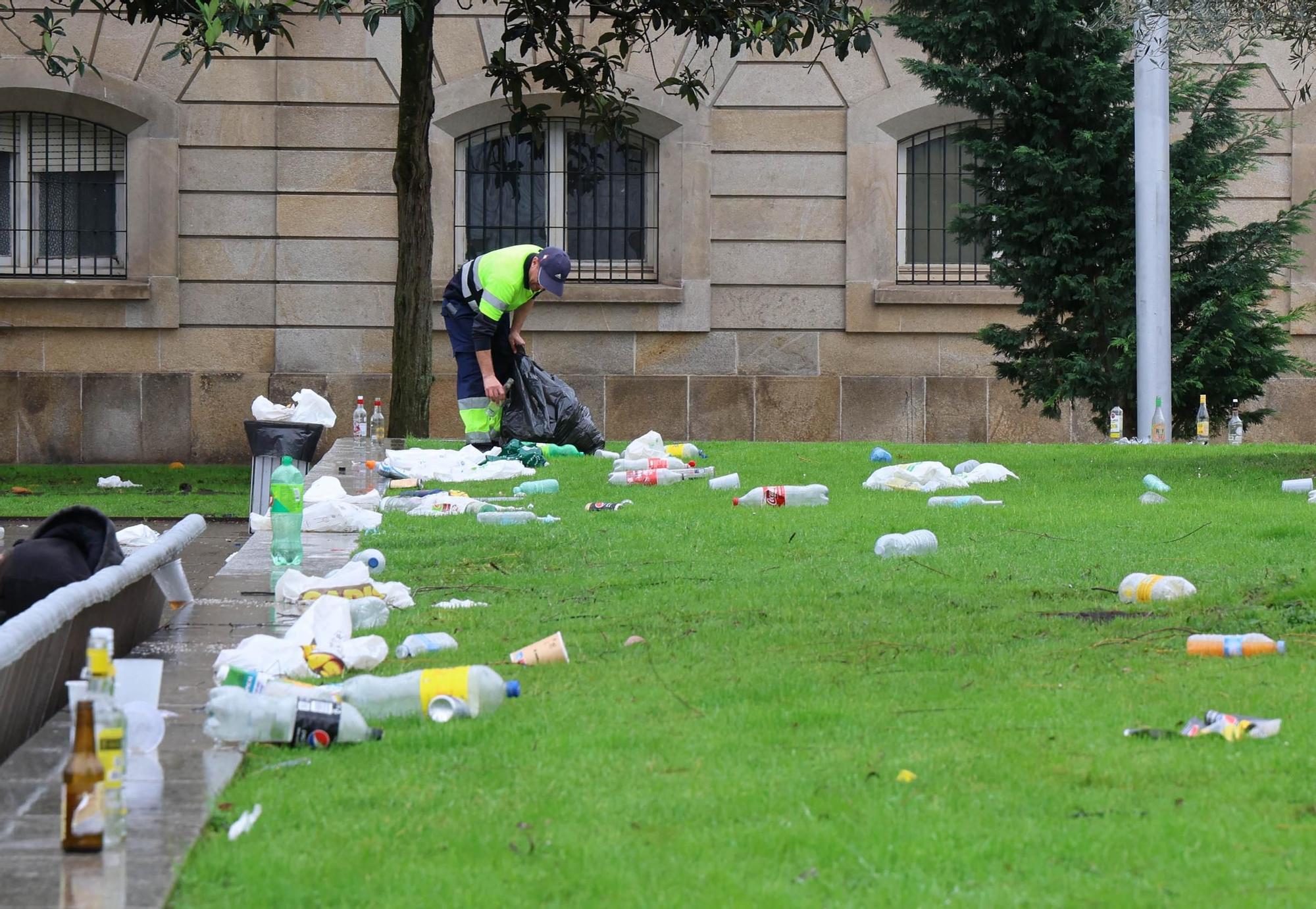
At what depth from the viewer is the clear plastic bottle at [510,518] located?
30.5 feet

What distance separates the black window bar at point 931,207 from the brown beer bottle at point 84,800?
19.5 meters

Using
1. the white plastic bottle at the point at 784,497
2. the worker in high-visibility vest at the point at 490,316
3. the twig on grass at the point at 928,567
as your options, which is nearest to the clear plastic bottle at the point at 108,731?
the twig on grass at the point at 928,567

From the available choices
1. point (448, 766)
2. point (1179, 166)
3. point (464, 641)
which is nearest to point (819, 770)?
point (448, 766)

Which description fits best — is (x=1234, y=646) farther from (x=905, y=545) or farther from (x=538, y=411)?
(x=538, y=411)

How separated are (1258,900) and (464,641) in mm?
3133

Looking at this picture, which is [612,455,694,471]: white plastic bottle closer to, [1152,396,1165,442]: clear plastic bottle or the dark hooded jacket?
[1152,396,1165,442]: clear plastic bottle

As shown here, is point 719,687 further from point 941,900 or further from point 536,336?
point 536,336

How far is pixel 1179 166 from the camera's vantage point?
1905 centimetres

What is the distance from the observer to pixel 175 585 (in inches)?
257

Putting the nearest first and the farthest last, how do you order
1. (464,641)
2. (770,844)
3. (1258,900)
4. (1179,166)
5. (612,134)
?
(1258,900)
(770,844)
(464,641)
(612,134)
(1179,166)

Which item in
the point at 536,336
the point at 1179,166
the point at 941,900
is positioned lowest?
the point at 941,900

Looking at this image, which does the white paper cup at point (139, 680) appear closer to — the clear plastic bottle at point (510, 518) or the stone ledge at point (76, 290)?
the clear plastic bottle at point (510, 518)

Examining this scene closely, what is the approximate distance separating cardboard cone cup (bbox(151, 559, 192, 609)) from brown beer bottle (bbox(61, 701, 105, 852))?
307 cm

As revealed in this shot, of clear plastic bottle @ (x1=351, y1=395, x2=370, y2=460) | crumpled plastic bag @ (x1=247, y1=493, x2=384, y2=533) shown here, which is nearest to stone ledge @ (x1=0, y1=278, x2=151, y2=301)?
clear plastic bottle @ (x1=351, y1=395, x2=370, y2=460)
